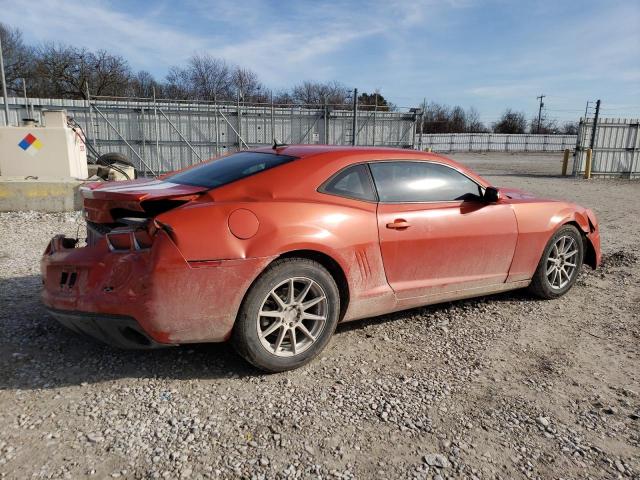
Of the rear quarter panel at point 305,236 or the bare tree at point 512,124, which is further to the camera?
the bare tree at point 512,124

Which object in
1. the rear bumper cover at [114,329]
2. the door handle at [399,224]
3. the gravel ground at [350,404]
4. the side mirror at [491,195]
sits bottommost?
the gravel ground at [350,404]

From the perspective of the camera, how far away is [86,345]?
132 inches

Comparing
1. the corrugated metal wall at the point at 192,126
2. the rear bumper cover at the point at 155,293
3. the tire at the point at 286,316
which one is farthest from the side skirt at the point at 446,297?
the corrugated metal wall at the point at 192,126

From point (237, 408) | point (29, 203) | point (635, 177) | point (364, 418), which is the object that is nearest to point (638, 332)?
point (364, 418)

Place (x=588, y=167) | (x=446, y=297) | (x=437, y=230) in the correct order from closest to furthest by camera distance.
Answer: (x=437, y=230) → (x=446, y=297) → (x=588, y=167)

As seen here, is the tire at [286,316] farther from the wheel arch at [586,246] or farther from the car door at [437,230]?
the wheel arch at [586,246]

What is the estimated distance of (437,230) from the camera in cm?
368

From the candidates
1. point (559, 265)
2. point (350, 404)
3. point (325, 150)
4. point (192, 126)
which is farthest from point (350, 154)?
point (192, 126)

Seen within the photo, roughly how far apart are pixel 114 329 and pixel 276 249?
105cm

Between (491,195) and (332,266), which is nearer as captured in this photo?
(332,266)

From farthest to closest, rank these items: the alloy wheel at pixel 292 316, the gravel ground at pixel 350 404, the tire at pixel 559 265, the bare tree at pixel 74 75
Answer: the bare tree at pixel 74 75 → the tire at pixel 559 265 → the alloy wheel at pixel 292 316 → the gravel ground at pixel 350 404

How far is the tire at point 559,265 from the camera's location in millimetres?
4539

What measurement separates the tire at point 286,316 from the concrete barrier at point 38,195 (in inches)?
269

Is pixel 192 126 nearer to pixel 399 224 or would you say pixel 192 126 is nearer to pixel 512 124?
pixel 399 224
